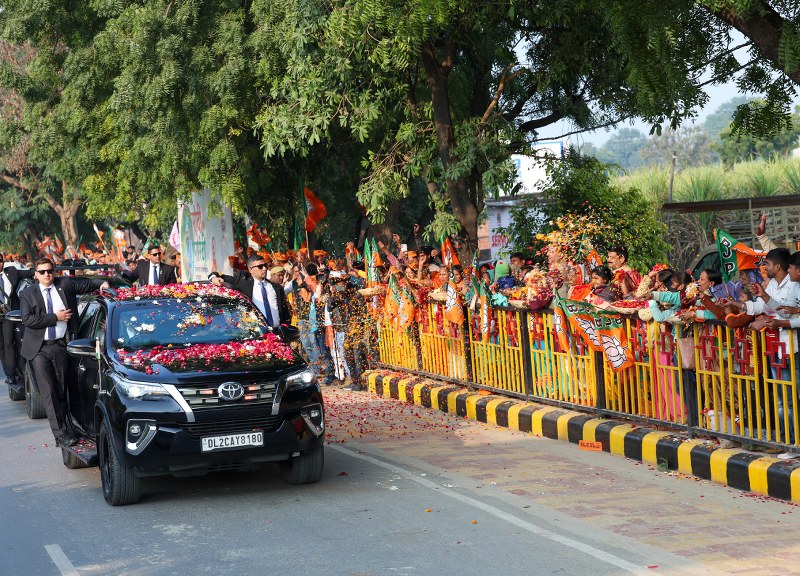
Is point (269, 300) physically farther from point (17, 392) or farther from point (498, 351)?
point (17, 392)

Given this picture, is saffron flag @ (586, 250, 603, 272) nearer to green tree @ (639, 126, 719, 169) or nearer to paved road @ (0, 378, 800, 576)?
paved road @ (0, 378, 800, 576)

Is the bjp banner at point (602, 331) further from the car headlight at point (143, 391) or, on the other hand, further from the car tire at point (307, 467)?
the car headlight at point (143, 391)

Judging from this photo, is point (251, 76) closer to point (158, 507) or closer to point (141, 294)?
point (141, 294)

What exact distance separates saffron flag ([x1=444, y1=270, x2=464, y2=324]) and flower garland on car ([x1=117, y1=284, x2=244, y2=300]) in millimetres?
3758

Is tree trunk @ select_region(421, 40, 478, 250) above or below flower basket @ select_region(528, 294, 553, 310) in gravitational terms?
above

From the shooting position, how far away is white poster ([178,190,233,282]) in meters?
23.7

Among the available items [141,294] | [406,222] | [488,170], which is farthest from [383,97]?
[406,222]

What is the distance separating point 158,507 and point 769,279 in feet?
19.1

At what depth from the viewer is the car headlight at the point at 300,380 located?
8984 millimetres

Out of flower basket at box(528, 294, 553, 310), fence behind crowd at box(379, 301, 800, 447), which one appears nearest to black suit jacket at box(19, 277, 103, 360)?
fence behind crowd at box(379, 301, 800, 447)

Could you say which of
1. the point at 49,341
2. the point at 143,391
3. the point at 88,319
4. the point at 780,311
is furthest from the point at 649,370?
the point at 49,341

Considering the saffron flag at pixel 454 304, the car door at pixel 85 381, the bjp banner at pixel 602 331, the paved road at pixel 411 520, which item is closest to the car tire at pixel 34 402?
the paved road at pixel 411 520

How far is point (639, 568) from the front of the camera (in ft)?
21.7

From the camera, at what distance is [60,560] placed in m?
7.34
